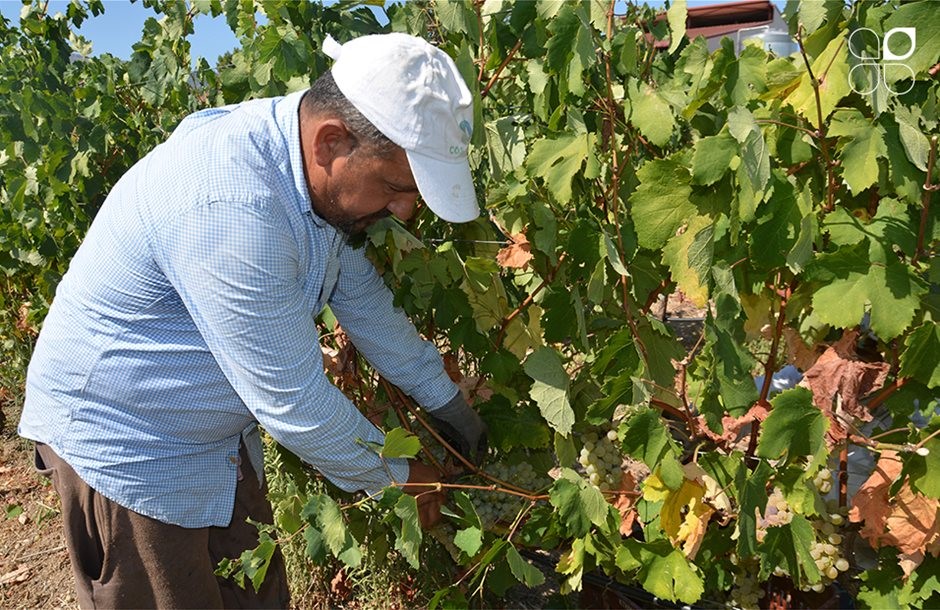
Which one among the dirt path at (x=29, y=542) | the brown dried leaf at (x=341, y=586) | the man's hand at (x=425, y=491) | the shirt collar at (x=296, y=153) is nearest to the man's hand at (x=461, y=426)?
the man's hand at (x=425, y=491)

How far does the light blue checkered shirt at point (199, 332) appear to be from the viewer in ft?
5.58

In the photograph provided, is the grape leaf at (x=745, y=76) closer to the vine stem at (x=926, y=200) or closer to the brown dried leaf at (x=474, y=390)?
the vine stem at (x=926, y=200)

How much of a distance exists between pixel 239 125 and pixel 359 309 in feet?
2.18

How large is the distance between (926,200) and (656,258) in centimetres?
60

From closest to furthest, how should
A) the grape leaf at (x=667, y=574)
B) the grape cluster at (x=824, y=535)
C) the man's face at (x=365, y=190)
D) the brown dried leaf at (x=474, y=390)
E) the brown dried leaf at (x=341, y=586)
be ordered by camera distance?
1. the man's face at (x=365, y=190)
2. the grape leaf at (x=667, y=574)
3. the grape cluster at (x=824, y=535)
4. the brown dried leaf at (x=474, y=390)
5. the brown dried leaf at (x=341, y=586)

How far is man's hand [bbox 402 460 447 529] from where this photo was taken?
2.15m

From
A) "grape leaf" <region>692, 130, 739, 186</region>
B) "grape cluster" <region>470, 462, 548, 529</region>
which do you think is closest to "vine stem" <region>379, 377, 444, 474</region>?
"grape cluster" <region>470, 462, 548, 529</region>

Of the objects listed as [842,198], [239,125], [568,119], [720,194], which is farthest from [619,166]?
[239,125]

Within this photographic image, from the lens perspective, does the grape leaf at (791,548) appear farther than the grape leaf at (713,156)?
Yes

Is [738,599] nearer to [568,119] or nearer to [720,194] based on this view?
[720,194]

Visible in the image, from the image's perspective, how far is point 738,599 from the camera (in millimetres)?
2223

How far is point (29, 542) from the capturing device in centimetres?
411

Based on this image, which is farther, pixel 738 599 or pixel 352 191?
pixel 738 599

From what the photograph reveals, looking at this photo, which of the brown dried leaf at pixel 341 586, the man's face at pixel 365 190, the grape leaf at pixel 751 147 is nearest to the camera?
the grape leaf at pixel 751 147
